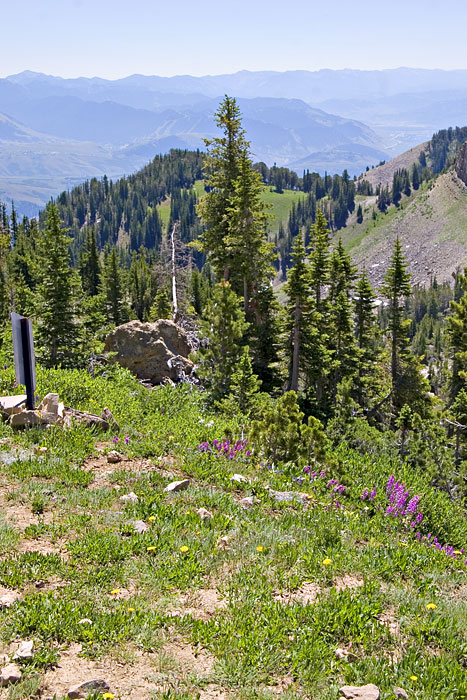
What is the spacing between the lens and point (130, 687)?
455cm

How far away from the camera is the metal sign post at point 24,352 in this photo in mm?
10109

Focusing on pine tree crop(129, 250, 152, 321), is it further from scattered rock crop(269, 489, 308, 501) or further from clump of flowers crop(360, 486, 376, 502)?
scattered rock crop(269, 489, 308, 501)

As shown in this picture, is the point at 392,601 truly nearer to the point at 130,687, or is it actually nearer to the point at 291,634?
the point at 291,634

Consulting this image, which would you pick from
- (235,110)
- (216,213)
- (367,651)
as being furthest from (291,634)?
(235,110)

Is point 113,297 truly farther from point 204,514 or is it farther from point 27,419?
point 204,514

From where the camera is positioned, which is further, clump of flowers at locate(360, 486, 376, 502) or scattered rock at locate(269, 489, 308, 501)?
clump of flowers at locate(360, 486, 376, 502)

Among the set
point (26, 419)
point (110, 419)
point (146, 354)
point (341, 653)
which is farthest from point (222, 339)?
point (341, 653)

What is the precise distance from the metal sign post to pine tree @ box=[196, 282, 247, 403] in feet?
38.3

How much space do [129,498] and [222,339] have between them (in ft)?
48.4

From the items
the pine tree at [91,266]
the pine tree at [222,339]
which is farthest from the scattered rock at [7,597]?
the pine tree at [91,266]

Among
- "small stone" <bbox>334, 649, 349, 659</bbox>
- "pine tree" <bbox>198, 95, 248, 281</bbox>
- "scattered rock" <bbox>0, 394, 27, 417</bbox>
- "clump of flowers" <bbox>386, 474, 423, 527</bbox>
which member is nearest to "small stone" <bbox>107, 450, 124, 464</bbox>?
"scattered rock" <bbox>0, 394, 27, 417</bbox>

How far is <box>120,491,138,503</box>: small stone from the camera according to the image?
793 cm

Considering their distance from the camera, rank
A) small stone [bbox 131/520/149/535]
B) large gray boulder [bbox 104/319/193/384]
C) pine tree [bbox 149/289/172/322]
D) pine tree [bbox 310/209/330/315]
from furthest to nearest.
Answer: pine tree [bbox 149/289/172/322], pine tree [bbox 310/209/330/315], large gray boulder [bbox 104/319/193/384], small stone [bbox 131/520/149/535]

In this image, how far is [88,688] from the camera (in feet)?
14.4
